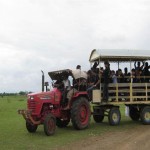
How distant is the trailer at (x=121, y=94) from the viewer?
771 inches

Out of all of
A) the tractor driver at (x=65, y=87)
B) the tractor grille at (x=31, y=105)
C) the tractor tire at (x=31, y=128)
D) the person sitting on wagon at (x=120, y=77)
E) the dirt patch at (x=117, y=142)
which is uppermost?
the person sitting on wagon at (x=120, y=77)

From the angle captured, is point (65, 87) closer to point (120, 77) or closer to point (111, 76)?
point (111, 76)

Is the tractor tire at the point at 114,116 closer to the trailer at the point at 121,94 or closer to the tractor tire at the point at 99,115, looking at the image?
the trailer at the point at 121,94

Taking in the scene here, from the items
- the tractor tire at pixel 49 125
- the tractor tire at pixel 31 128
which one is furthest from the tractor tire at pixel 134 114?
the tractor tire at pixel 49 125

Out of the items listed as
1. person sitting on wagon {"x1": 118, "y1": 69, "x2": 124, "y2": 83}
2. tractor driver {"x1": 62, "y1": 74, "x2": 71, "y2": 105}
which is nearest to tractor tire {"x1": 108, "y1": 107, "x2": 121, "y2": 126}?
person sitting on wagon {"x1": 118, "y1": 69, "x2": 124, "y2": 83}

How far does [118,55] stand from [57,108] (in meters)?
4.13

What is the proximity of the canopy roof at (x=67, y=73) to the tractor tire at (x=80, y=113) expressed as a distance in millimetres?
1033

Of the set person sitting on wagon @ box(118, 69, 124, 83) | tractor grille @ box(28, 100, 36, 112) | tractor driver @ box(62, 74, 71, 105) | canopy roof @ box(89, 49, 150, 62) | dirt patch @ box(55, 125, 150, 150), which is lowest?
dirt patch @ box(55, 125, 150, 150)

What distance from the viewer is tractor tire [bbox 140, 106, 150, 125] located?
66.7 ft

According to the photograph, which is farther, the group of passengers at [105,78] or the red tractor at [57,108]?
the group of passengers at [105,78]

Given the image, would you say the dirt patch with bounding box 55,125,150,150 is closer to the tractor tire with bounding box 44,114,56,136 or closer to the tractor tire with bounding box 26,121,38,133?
the tractor tire with bounding box 44,114,56,136

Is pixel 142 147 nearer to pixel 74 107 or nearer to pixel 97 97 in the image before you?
pixel 74 107

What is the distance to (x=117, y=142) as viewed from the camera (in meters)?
14.5

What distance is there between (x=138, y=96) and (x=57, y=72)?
430 cm
